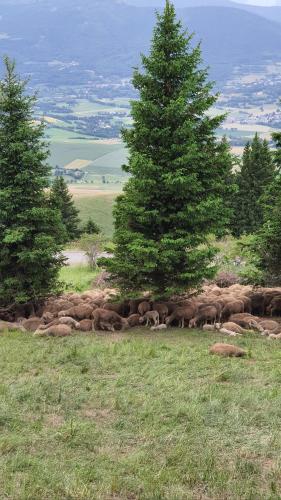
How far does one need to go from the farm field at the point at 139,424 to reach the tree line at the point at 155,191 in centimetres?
488

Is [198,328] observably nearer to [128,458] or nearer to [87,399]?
[87,399]

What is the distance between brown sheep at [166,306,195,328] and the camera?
21.0 meters

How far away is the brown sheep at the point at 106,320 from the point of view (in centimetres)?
2108

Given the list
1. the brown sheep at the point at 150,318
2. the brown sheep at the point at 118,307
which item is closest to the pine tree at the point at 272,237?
the brown sheep at the point at 150,318

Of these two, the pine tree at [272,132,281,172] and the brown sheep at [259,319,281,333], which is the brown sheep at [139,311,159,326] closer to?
the brown sheep at [259,319,281,333]

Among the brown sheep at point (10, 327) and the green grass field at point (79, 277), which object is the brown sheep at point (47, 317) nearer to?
the brown sheep at point (10, 327)

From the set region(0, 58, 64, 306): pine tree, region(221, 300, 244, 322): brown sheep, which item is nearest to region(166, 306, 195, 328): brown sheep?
region(221, 300, 244, 322): brown sheep

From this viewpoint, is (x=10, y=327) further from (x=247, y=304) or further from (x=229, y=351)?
(x=247, y=304)

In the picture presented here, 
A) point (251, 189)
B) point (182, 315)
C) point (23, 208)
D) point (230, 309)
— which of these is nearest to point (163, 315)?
point (182, 315)

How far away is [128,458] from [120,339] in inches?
404

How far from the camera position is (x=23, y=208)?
22.5 meters

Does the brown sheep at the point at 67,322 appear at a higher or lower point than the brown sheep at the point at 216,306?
lower

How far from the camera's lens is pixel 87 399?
1162 centimetres

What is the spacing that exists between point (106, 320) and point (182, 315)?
9.69 ft
